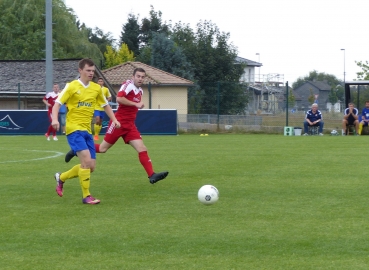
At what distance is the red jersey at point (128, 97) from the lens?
1120cm

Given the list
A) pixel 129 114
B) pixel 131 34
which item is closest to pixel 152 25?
pixel 131 34

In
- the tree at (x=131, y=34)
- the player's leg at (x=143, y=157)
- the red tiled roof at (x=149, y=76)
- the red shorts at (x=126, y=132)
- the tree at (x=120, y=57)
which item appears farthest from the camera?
the tree at (x=131, y=34)

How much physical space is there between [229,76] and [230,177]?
1821 inches

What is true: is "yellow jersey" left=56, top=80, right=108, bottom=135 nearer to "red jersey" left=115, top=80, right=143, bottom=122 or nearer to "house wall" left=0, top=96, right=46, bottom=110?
"red jersey" left=115, top=80, right=143, bottom=122

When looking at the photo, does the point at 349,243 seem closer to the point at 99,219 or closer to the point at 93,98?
the point at 99,219

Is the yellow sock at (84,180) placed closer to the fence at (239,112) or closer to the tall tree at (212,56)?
the fence at (239,112)

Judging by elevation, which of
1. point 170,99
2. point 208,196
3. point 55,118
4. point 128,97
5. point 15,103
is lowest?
point 208,196

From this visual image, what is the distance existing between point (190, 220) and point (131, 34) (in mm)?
73213

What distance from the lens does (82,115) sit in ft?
30.2

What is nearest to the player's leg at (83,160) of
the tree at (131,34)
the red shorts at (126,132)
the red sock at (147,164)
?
the red sock at (147,164)

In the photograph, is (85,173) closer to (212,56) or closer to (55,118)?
(55,118)

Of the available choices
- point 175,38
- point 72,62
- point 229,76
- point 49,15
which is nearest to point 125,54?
point 175,38

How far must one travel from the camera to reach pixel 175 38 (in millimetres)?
62469

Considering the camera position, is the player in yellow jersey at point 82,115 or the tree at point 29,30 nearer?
the player in yellow jersey at point 82,115
